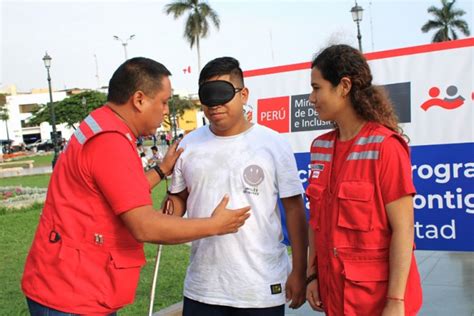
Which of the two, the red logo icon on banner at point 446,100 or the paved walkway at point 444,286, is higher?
the red logo icon on banner at point 446,100

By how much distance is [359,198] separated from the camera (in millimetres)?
2189

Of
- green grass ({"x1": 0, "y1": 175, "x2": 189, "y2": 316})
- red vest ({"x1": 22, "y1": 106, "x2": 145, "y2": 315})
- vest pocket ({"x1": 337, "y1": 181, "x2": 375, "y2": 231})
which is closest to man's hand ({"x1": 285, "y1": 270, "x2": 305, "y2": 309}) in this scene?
vest pocket ({"x1": 337, "y1": 181, "x2": 375, "y2": 231})

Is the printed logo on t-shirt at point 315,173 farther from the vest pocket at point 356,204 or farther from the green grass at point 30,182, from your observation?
the green grass at point 30,182

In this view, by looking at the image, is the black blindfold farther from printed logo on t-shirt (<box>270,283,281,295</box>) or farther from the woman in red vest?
printed logo on t-shirt (<box>270,283,281,295</box>)

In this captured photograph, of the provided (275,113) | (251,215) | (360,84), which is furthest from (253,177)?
(275,113)

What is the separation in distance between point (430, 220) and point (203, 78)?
82.8 inches

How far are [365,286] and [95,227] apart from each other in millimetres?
1083

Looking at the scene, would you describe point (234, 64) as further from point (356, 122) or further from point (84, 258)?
point (84, 258)

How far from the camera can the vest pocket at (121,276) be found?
221cm

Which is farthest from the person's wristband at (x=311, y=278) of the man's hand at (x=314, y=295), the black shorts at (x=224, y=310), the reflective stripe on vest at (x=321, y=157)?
the reflective stripe on vest at (x=321, y=157)

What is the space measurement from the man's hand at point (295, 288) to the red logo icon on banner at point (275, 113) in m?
2.17

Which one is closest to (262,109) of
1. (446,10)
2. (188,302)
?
(188,302)

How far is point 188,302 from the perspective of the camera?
2783mm

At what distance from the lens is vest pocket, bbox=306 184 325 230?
239cm
